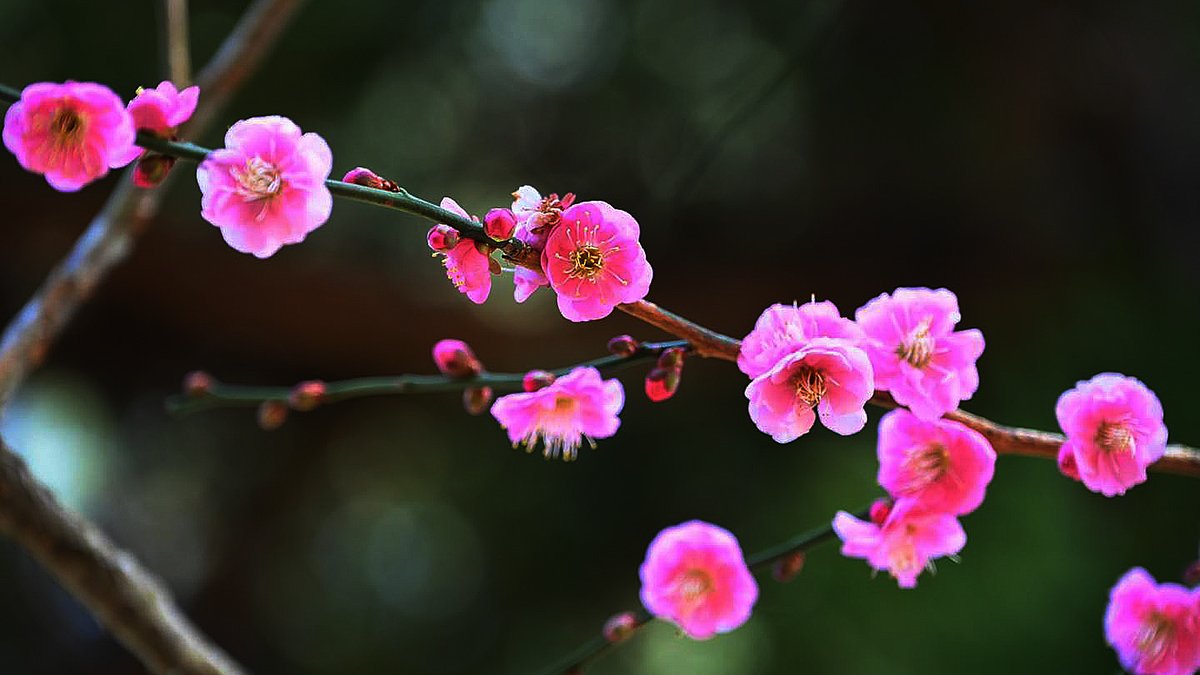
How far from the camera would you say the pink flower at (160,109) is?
397mm

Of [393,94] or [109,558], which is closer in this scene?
[109,558]

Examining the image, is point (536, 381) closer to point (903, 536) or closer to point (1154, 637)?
point (903, 536)

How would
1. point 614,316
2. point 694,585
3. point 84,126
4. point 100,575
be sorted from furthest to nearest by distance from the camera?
point 614,316
point 100,575
point 694,585
point 84,126

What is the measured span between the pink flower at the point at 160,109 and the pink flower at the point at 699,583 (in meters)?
0.35

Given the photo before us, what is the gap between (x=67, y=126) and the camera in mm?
399

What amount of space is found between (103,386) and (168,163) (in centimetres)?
157

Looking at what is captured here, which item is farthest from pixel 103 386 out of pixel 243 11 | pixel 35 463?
pixel 243 11

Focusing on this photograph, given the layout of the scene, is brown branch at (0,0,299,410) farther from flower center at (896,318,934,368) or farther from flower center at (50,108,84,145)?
flower center at (896,318,934,368)

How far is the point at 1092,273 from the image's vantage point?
1589 millimetres

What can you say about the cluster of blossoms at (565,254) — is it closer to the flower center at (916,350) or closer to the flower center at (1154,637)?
the flower center at (916,350)

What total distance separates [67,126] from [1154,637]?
607 millimetres

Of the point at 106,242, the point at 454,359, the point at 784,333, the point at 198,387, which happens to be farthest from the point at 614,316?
the point at 784,333

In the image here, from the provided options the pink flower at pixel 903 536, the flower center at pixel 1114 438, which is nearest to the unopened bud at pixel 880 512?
the pink flower at pixel 903 536

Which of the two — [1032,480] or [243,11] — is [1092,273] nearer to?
[1032,480]
